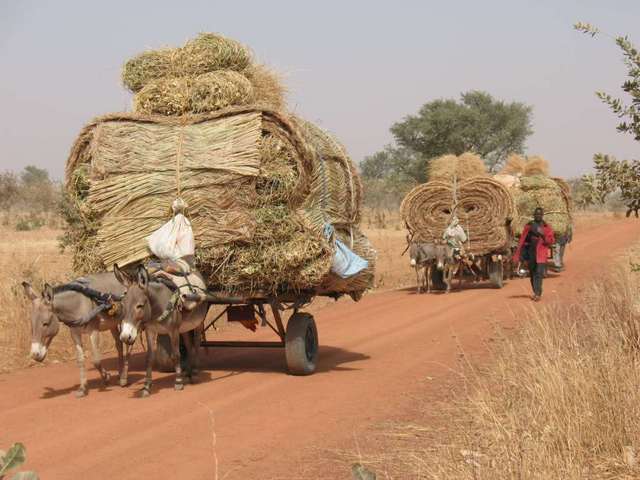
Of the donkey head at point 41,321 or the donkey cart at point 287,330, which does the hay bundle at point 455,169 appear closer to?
the donkey cart at point 287,330

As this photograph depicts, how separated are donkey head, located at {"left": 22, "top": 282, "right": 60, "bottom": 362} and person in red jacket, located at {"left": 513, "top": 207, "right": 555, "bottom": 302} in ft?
→ 38.7

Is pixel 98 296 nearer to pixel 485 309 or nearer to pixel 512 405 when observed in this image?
pixel 512 405

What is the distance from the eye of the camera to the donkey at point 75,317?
902 cm

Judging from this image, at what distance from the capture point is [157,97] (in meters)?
11.0

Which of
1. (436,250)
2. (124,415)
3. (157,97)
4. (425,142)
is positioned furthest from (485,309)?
(425,142)

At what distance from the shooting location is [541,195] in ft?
86.2

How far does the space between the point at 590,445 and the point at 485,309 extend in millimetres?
11381

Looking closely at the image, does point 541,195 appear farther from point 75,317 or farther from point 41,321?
point 41,321

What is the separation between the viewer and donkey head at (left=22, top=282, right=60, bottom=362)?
8.94m

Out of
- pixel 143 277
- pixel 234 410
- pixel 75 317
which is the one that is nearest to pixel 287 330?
pixel 234 410

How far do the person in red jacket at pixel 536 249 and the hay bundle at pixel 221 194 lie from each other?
29.1 ft

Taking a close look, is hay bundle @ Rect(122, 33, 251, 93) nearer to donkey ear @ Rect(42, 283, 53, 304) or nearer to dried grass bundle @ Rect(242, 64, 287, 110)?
dried grass bundle @ Rect(242, 64, 287, 110)

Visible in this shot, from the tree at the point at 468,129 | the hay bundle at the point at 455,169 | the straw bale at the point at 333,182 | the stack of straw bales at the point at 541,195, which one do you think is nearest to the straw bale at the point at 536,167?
the stack of straw bales at the point at 541,195

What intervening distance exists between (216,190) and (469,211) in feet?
44.3
